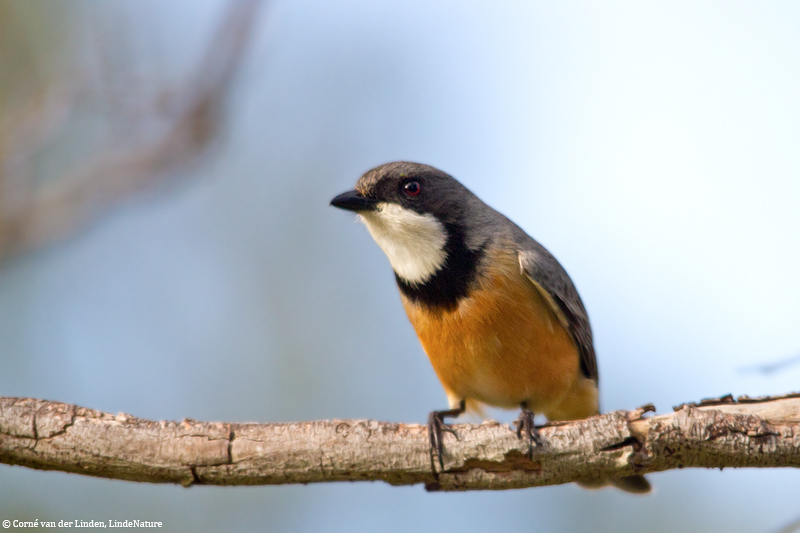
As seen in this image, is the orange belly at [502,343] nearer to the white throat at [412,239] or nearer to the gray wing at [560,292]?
the gray wing at [560,292]

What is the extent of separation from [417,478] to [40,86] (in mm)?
6608

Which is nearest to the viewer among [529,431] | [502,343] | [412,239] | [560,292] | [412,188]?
[529,431]

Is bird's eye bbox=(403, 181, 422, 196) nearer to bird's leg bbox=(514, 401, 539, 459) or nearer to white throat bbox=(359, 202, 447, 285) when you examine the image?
white throat bbox=(359, 202, 447, 285)

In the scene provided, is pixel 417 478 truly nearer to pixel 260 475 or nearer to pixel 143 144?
pixel 260 475

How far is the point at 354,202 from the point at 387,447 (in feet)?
7.78

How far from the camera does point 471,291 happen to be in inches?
231

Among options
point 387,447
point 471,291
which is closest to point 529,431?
point 387,447

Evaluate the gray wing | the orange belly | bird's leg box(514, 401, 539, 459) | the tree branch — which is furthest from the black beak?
bird's leg box(514, 401, 539, 459)

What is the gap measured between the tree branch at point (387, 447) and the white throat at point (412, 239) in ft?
5.85

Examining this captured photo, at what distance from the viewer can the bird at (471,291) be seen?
586 cm

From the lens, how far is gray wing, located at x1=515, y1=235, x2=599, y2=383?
6.18 metres

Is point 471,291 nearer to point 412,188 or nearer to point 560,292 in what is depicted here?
point 560,292

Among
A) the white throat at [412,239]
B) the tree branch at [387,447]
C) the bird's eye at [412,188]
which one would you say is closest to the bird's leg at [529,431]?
the tree branch at [387,447]

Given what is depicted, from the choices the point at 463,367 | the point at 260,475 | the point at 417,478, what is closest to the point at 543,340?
the point at 463,367
